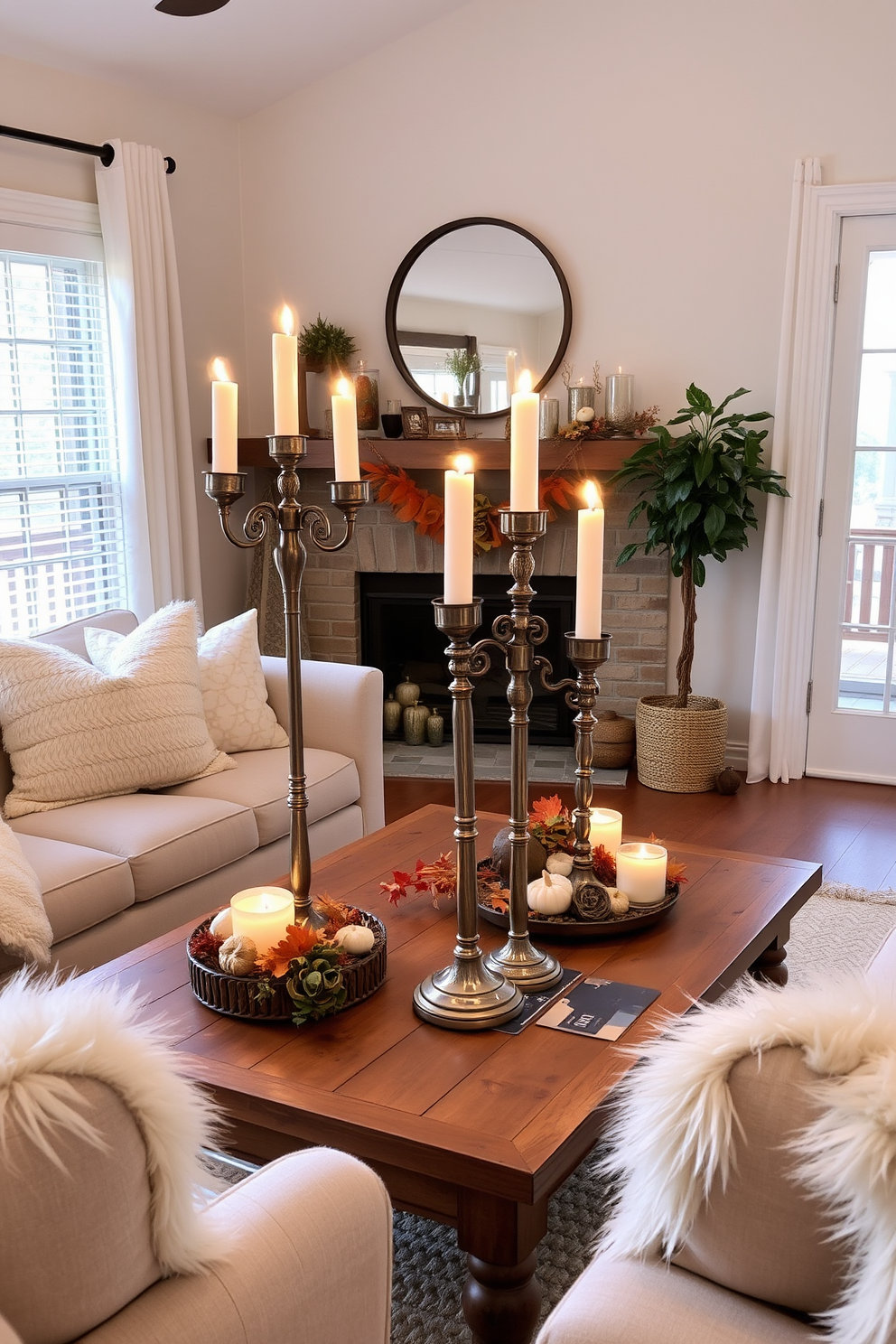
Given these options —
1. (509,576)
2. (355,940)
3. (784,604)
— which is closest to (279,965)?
(355,940)

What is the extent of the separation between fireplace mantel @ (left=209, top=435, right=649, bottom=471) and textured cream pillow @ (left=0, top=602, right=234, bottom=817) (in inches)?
65.7

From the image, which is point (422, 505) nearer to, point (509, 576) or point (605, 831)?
point (509, 576)

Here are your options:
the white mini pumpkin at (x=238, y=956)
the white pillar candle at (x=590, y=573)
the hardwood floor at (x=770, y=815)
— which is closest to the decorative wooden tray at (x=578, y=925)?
the white mini pumpkin at (x=238, y=956)

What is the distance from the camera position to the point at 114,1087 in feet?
2.93

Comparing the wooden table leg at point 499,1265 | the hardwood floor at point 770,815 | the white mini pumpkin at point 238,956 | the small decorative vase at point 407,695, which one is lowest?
the hardwood floor at point 770,815

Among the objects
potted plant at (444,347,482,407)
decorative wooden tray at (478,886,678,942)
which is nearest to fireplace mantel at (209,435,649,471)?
potted plant at (444,347,482,407)

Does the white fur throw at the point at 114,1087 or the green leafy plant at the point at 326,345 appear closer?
the white fur throw at the point at 114,1087

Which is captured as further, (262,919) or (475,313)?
(475,313)

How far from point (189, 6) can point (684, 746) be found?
10.2 feet

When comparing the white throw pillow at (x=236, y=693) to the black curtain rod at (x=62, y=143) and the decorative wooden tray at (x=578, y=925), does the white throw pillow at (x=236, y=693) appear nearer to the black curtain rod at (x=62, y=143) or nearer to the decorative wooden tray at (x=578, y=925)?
the decorative wooden tray at (x=578, y=925)

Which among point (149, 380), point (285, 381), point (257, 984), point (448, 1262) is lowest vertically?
point (448, 1262)

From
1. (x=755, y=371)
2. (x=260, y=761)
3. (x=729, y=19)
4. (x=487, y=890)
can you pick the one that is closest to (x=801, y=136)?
(x=729, y=19)

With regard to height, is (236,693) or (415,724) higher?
(236,693)

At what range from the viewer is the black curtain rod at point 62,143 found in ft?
12.9
